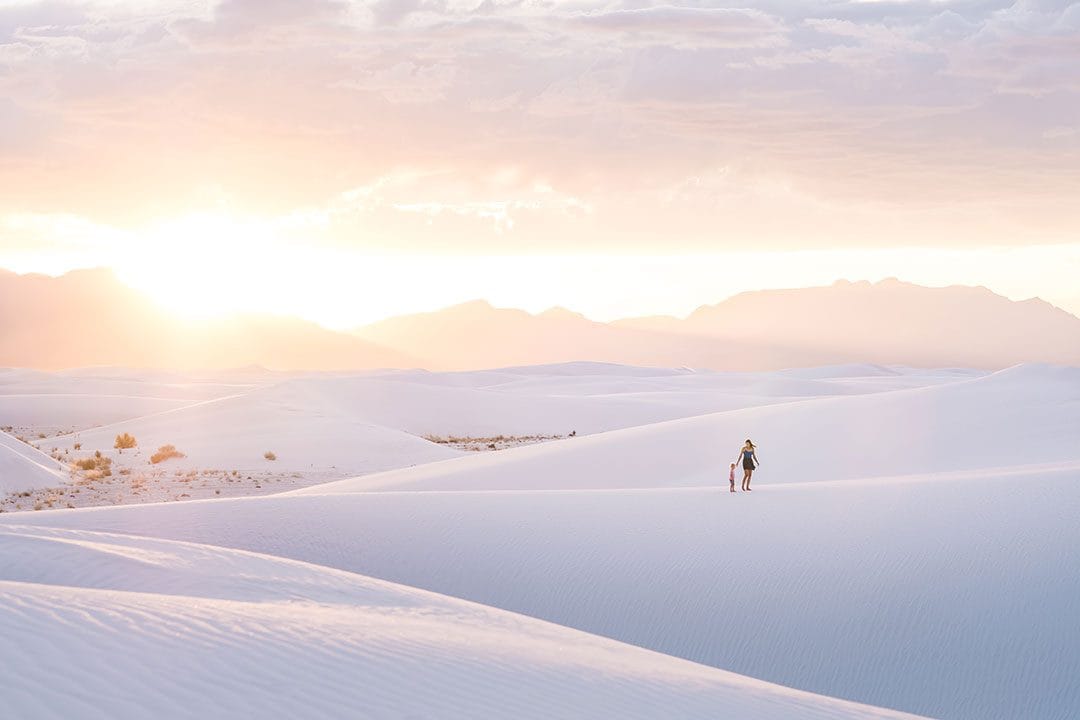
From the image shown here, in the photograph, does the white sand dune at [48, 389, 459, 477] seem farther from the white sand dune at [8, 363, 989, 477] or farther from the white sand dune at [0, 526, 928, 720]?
the white sand dune at [0, 526, 928, 720]

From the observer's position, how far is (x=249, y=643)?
7.41 metres

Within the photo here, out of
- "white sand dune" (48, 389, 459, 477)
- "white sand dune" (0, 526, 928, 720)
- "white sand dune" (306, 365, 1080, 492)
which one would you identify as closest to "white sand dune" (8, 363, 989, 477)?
"white sand dune" (48, 389, 459, 477)

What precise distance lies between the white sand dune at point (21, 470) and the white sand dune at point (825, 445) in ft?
27.1

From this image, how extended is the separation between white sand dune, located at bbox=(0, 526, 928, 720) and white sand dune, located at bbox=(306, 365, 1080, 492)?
12.2 meters

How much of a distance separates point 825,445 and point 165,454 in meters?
20.8

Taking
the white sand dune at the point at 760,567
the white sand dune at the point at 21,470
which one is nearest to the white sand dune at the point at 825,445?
the white sand dune at the point at 760,567

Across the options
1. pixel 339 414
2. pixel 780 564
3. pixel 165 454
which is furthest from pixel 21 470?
pixel 780 564

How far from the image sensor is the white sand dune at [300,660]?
622 centimetres

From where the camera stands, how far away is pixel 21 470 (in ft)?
94.6

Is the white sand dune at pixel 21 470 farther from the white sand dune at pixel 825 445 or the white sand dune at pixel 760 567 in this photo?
the white sand dune at pixel 760 567

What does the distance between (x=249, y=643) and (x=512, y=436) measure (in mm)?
45963

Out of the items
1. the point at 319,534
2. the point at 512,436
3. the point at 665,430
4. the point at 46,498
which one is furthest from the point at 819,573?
the point at 512,436

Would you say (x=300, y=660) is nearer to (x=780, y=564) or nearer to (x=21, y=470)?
(x=780, y=564)

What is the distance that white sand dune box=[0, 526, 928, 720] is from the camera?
20.4 ft
